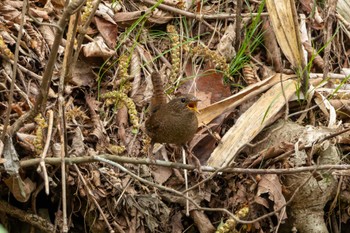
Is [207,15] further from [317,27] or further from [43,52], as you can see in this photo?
[43,52]

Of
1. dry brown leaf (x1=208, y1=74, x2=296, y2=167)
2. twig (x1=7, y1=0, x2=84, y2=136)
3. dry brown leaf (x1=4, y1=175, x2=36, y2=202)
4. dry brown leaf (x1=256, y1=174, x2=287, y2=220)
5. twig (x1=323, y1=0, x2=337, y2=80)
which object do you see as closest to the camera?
twig (x1=7, y1=0, x2=84, y2=136)

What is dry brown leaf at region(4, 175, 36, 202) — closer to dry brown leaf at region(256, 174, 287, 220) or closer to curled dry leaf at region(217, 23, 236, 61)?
dry brown leaf at region(256, 174, 287, 220)

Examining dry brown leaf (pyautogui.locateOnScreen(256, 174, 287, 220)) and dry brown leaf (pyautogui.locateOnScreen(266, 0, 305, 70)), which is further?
dry brown leaf (pyautogui.locateOnScreen(266, 0, 305, 70))

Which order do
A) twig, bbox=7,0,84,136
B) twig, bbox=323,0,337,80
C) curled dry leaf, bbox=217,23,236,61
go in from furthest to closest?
curled dry leaf, bbox=217,23,236,61, twig, bbox=323,0,337,80, twig, bbox=7,0,84,136

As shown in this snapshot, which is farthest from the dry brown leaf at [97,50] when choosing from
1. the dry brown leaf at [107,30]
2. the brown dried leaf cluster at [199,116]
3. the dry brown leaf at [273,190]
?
the dry brown leaf at [273,190]

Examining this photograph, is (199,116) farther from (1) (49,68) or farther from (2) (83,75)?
(1) (49,68)

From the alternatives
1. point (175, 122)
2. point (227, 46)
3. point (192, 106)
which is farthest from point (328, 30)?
point (175, 122)

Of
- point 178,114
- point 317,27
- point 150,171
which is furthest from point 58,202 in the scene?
point 317,27

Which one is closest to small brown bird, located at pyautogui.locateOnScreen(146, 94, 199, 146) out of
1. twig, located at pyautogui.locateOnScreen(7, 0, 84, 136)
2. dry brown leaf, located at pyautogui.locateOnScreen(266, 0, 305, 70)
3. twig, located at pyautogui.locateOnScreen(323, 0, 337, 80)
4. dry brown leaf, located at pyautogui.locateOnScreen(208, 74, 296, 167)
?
dry brown leaf, located at pyautogui.locateOnScreen(208, 74, 296, 167)

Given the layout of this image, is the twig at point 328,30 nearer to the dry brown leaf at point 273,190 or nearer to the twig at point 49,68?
the dry brown leaf at point 273,190
